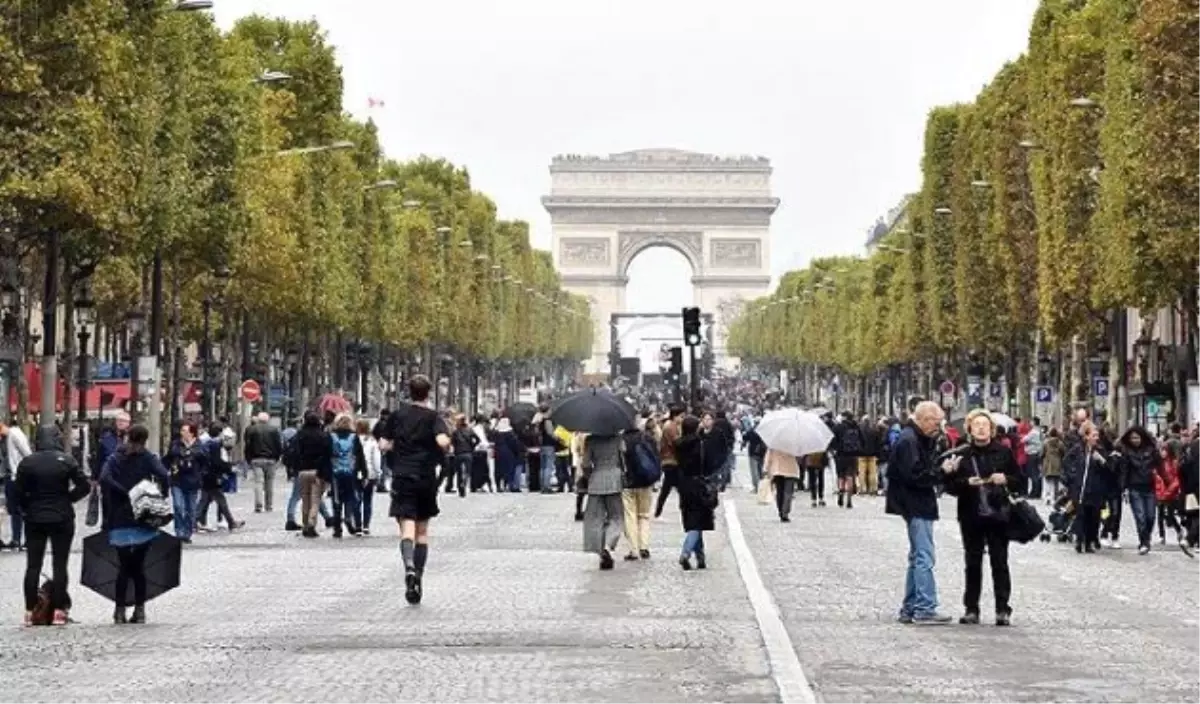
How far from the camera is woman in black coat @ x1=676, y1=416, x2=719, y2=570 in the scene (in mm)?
32906

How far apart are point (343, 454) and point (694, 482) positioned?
982cm

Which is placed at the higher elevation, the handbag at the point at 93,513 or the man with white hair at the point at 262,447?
the man with white hair at the point at 262,447

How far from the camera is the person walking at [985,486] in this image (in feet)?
80.1

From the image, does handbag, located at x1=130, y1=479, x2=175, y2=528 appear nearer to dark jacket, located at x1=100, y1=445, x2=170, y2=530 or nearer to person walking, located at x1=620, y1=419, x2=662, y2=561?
dark jacket, located at x1=100, y1=445, x2=170, y2=530

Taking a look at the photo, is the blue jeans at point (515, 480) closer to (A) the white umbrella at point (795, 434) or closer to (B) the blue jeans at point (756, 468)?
(B) the blue jeans at point (756, 468)

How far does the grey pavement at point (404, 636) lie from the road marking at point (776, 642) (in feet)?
0.38

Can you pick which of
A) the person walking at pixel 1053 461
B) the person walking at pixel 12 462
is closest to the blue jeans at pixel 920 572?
the person walking at pixel 12 462

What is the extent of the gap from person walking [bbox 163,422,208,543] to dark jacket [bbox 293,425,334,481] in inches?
55.4

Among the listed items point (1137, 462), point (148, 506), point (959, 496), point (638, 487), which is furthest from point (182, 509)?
point (959, 496)

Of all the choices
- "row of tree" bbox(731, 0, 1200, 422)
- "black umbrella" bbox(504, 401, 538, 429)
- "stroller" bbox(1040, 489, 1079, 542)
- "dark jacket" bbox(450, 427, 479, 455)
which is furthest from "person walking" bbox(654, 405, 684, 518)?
"black umbrella" bbox(504, 401, 538, 429)

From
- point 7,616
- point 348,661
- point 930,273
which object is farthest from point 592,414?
point 930,273

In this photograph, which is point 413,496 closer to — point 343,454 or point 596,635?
point 596,635

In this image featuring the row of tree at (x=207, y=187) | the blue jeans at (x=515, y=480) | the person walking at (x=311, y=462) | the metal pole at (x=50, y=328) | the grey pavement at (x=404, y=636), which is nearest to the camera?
the grey pavement at (x=404, y=636)

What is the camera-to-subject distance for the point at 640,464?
34.2 meters
